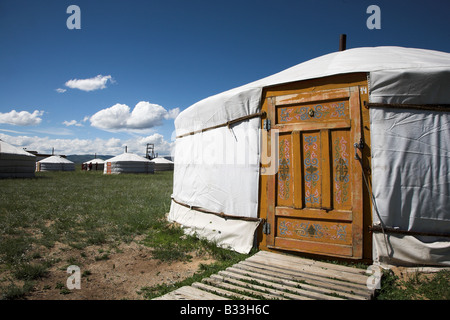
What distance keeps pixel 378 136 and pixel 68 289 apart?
12.2ft

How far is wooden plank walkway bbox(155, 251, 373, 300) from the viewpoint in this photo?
2420 millimetres

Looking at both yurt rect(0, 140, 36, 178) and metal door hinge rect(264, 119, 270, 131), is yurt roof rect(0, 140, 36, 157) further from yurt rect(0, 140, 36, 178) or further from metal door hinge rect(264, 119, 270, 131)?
metal door hinge rect(264, 119, 270, 131)

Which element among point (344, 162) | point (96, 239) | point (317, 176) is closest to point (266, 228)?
point (317, 176)

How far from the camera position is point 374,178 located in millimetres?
3078

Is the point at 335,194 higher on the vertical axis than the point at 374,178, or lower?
lower

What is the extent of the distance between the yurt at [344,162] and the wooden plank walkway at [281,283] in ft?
1.13

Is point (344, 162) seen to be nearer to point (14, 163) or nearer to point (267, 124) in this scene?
point (267, 124)

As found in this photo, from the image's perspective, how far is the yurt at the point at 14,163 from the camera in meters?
15.4

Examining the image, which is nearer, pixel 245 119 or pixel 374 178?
pixel 374 178

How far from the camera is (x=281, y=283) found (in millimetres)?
2670

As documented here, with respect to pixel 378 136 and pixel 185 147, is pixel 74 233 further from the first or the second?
pixel 378 136

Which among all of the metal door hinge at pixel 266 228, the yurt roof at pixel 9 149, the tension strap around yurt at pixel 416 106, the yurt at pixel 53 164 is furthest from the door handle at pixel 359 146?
the yurt at pixel 53 164

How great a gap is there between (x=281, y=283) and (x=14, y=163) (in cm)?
1867
